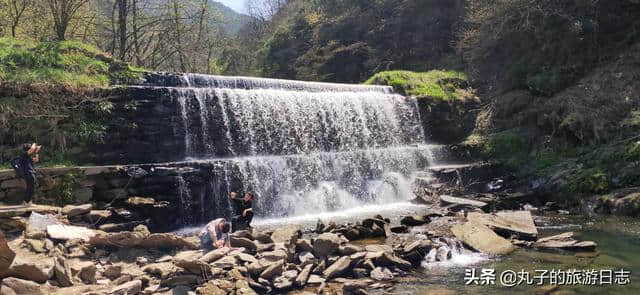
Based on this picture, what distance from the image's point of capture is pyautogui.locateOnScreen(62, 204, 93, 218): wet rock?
908cm

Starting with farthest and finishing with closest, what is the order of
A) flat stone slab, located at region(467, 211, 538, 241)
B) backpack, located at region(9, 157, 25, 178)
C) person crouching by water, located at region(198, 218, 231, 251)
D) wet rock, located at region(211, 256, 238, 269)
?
flat stone slab, located at region(467, 211, 538, 241), backpack, located at region(9, 157, 25, 178), person crouching by water, located at region(198, 218, 231, 251), wet rock, located at region(211, 256, 238, 269)

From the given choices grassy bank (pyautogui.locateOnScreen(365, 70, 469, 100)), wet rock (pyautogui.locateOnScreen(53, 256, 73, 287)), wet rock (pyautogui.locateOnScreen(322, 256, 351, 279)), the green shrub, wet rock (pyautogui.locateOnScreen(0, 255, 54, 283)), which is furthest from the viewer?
grassy bank (pyautogui.locateOnScreen(365, 70, 469, 100))

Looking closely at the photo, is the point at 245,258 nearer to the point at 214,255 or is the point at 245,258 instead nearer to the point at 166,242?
the point at 214,255

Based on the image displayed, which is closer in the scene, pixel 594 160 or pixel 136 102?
pixel 136 102

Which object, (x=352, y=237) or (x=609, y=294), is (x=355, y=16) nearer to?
(x=352, y=237)

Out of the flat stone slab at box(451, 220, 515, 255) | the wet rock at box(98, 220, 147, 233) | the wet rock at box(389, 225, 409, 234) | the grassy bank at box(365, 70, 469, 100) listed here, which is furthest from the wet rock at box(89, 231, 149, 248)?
the grassy bank at box(365, 70, 469, 100)

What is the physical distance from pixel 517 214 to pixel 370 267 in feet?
15.7

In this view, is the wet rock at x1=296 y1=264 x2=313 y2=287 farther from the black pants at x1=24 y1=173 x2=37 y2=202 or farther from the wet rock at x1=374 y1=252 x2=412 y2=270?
the black pants at x1=24 y1=173 x2=37 y2=202

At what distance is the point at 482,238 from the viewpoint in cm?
884

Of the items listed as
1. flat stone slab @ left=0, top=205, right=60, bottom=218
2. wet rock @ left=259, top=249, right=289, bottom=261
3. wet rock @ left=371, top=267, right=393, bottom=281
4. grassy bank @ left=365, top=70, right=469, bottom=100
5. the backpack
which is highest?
grassy bank @ left=365, top=70, right=469, bottom=100

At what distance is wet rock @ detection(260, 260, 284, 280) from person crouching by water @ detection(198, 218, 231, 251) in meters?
1.26

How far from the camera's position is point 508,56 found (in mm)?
19938

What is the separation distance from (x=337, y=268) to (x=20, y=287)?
4.50 m

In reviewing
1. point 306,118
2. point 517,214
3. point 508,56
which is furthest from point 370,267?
point 508,56
